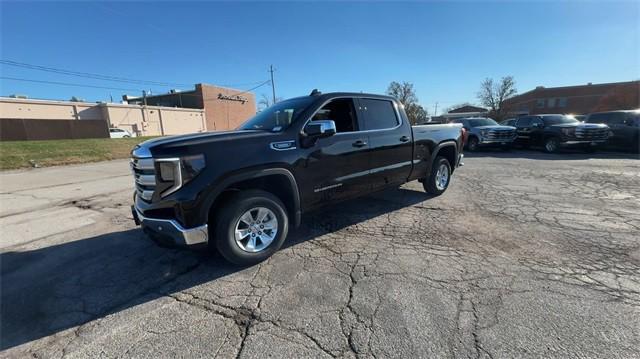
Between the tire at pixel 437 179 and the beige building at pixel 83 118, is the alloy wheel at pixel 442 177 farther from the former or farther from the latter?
the beige building at pixel 83 118

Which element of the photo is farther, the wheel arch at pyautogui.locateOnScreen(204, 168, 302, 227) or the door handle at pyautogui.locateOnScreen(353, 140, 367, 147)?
the door handle at pyautogui.locateOnScreen(353, 140, 367, 147)

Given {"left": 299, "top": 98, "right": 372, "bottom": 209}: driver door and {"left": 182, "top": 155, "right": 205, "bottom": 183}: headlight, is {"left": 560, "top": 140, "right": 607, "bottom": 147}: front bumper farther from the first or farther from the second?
{"left": 182, "top": 155, "right": 205, "bottom": 183}: headlight

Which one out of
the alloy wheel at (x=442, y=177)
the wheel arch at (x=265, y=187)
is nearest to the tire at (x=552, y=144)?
the alloy wheel at (x=442, y=177)

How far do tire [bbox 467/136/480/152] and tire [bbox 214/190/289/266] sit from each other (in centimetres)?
1418

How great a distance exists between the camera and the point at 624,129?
12758 millimetres

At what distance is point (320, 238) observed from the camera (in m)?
4.02

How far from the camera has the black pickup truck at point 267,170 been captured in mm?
2787

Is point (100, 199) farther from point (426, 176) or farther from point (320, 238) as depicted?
point (426, 176)

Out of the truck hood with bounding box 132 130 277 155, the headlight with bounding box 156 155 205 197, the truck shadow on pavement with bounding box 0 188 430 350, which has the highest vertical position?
the truck hood with bounding box 132 130 277 155

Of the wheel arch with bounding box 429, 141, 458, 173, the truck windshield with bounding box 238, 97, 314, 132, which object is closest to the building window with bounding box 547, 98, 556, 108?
the wheel arch with bounding box 429, 141, 458, 173

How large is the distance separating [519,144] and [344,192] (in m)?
15.5

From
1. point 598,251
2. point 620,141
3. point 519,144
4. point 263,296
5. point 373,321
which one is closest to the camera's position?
point 373,321

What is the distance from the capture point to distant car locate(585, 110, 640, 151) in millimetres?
12453

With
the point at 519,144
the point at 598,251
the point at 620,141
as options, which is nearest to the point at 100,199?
the point at 598,251
